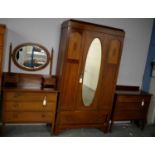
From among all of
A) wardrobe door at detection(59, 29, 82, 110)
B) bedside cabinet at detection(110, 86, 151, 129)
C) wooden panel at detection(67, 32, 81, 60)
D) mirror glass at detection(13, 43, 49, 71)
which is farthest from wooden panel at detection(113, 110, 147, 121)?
mirror glass at detection(13, 43, 49, 71)

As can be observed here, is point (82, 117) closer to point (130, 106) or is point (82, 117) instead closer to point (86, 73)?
point (86, 73)

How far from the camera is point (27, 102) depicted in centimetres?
268

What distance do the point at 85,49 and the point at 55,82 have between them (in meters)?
0.73

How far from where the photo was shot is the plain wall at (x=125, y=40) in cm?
287

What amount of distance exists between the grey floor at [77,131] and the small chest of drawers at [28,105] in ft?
0.82

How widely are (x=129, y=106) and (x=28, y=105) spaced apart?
178 cm

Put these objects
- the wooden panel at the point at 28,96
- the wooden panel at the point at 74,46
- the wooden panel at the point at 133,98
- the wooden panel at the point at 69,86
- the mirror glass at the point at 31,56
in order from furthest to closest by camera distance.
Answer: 1. the wooden panel at the point at 133,98
2. the mirror glass at the point at 31,56
3. the wooden panel at the point at 69,86
4. the wooden panel at the point at 74,46
5. the wooden panel at the point at 28,96

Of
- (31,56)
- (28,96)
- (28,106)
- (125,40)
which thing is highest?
(125,40)

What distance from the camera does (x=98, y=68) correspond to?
3.00 m

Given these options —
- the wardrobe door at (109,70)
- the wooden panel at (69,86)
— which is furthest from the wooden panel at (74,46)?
the wardrobe door at (109,70)

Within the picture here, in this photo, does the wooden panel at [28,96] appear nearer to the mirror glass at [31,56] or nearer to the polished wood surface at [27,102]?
the polished wood surface at [27,102]

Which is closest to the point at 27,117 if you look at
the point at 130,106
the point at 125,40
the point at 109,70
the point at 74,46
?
the point at 74,46

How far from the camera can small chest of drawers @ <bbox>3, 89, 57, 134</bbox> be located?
261 centimetres
